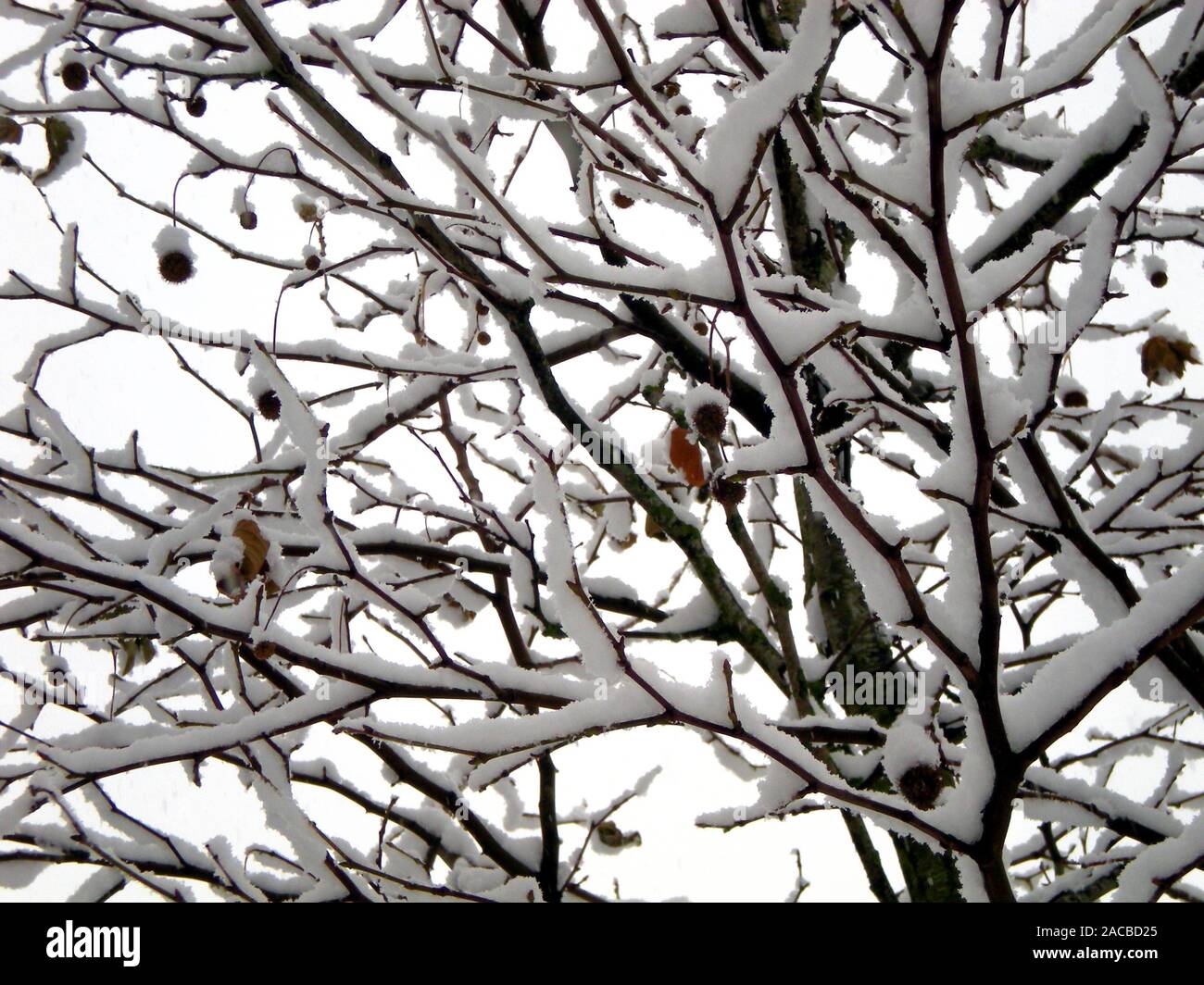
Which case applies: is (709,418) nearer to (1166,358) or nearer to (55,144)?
(55,144)

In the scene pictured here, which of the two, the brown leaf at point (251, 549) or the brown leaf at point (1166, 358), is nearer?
the brown leaf at point (251, 549)

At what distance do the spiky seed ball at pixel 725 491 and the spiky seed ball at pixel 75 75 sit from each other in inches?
92.0

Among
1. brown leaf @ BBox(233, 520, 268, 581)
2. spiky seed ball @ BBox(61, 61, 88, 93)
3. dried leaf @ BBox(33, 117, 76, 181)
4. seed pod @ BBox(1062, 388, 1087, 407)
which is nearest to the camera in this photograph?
brown leaf @ BBox(233, 520, 268, 581)

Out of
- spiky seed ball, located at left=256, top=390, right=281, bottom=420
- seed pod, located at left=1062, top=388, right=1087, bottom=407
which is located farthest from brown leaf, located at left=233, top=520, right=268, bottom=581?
seed pod, located at left=1062, top=388, right=1087, bottom=407

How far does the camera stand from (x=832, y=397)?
1251 mm

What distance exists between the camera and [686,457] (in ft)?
5.75

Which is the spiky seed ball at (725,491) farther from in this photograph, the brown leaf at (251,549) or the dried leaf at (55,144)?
the dried leaf at (55,144)

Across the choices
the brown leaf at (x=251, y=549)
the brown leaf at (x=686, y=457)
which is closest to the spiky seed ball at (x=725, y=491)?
the brown leaf at (x=686, y=457)

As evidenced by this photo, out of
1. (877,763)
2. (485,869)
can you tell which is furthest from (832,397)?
(485,869)

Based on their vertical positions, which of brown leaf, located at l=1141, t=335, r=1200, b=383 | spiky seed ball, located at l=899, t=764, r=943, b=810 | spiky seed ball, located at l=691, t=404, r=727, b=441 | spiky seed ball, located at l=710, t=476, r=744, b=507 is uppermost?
brown leaf, located at l=1141, t=335, r=1200, b=383

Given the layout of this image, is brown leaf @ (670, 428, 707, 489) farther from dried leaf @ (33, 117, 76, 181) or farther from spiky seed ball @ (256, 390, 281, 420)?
dried leaf @ (33, 117, 76, 181)

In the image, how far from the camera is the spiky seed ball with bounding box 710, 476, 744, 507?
0.99 m

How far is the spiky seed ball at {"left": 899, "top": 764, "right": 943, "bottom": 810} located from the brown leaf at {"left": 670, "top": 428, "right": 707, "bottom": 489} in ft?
2.48

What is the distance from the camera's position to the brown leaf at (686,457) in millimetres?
1753
